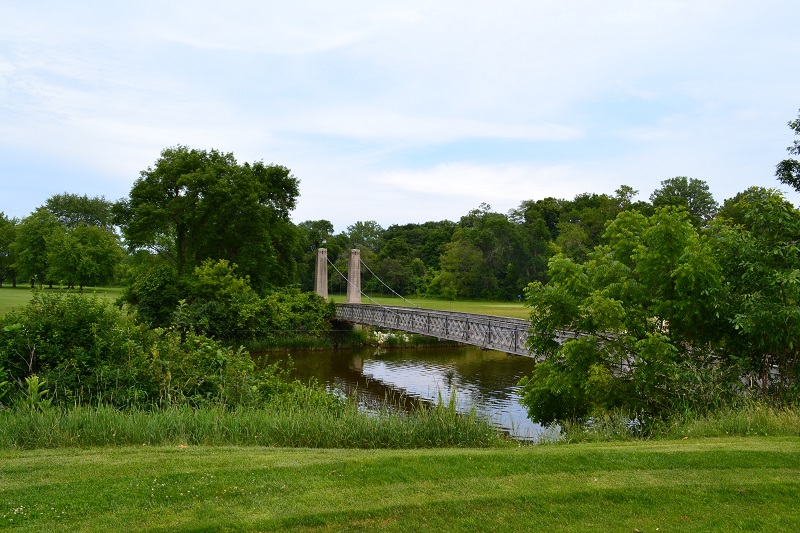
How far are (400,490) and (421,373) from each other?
60.6 feet

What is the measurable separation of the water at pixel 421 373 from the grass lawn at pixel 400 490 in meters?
7.86

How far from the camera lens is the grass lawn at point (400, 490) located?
12.1ft

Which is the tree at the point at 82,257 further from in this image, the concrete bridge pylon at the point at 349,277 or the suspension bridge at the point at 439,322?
the suspension bridge at the point at 439,322

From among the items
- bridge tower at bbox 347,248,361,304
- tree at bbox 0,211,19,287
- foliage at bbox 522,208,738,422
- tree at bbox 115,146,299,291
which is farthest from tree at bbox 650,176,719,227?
tree at bbox 0,211,19,287

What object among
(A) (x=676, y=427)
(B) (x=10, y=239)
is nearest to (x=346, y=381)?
(A) (x=676, y=427)

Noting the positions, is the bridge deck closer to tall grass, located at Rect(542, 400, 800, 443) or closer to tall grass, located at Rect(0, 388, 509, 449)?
tall grass, located at Rect(542, 400, 800, 443)

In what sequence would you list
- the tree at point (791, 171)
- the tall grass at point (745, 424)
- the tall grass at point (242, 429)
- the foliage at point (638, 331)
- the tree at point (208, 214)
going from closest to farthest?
the tall grass at point (242, 429) < the tall grass at point (745, 424) < the foliage at point (638, 331) < the tree at point (791, 171) < the tree at point (208, 214)

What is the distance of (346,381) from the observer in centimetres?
2055

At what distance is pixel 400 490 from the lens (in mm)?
4160

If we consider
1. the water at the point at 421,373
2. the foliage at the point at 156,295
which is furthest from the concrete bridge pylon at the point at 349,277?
the foliage at the point at 156,295

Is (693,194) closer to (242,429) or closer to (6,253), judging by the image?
(242,429)

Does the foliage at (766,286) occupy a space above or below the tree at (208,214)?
below

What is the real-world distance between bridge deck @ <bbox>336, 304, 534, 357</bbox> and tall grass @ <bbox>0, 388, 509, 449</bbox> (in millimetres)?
7835

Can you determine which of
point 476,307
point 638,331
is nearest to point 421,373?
point 638,331
